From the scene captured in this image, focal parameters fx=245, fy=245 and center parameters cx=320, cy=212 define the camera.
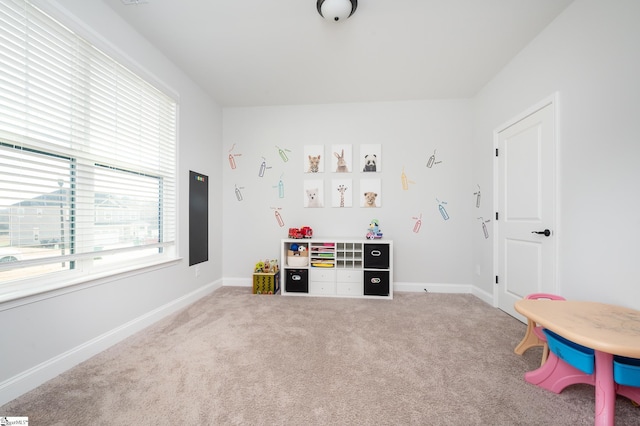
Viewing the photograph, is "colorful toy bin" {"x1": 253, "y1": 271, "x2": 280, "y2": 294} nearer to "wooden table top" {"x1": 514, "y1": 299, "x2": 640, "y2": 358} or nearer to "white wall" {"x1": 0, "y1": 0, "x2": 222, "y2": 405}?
"white wall" {"x1": 0, "y1": 0, "x2": 222, "y2": 405}

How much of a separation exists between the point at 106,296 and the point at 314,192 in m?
2.44

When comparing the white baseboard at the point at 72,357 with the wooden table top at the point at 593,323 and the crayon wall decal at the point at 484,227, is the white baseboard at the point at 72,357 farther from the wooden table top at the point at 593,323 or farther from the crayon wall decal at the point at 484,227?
the crayon wall decal at the point at 484,227

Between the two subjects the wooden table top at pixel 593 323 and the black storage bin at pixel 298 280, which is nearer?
the wooden table top at pixel 593 323

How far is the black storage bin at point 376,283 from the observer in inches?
121

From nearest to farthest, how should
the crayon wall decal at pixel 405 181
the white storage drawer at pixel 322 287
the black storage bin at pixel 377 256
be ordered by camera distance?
the black storage bin at pixel 377 256, the white storage drawer at pixel 322 287, the crayon wall decal at pixel 405 181

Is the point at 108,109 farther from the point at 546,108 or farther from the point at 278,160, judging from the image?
the point at 546,108

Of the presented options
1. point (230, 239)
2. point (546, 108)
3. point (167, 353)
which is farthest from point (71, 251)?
point (546, 108)

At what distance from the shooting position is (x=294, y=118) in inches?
139

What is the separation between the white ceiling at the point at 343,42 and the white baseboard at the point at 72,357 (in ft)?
8.37

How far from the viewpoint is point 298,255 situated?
10.8 feet

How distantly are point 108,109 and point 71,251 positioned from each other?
112 cm

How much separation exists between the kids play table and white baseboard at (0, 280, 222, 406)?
9.36 ft

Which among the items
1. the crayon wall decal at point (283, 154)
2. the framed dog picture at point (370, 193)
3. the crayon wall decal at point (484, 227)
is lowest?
the crayon wall decal at point (484, 227)

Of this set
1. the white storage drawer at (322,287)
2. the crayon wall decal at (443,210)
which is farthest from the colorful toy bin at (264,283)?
the crayon wall decal at (443,210)
